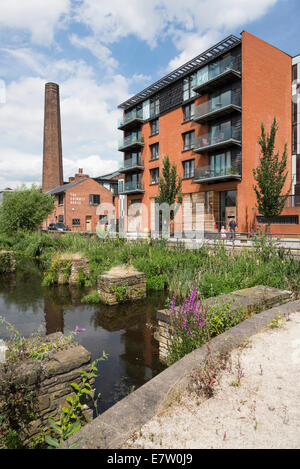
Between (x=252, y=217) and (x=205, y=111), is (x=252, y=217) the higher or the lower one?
the lower one

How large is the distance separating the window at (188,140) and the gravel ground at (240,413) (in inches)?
875

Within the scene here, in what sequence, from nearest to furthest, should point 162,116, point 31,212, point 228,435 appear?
point 228,435 < point 31,212 < point 162,116

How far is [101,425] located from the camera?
202cm

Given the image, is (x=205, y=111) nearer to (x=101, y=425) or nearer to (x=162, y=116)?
(x=162, y=116)

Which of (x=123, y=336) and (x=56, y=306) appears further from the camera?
(x=56, y=306)

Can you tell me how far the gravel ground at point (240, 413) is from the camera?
1.94 meters

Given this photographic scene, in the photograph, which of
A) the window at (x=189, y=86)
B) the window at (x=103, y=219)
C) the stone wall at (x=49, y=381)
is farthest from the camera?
the window at (x=103, y=219)

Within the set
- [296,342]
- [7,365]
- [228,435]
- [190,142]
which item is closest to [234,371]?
[228,435]

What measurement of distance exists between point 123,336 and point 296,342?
3.14 meters

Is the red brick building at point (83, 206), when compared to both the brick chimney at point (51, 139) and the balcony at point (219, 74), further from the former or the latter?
the balcony at point (219, 74)

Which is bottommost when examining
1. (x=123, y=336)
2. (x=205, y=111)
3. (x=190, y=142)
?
(x=123, y=336)

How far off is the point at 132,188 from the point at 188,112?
349 inches

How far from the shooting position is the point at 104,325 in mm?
6141

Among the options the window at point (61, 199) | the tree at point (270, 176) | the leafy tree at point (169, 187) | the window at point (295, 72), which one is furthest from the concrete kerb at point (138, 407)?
the window at point (61, 199)
